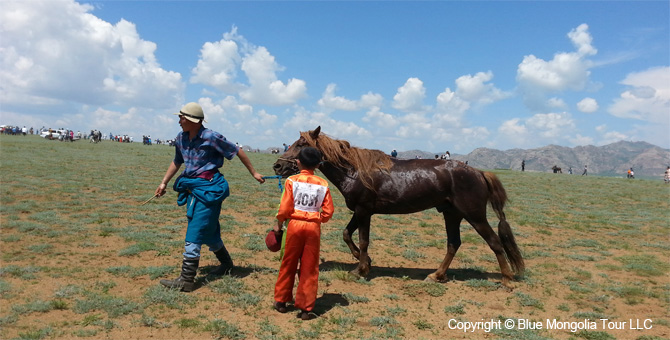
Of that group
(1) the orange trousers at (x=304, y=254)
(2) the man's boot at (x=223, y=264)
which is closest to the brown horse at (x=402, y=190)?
(1) the orange trousers at (x=304, y=254)

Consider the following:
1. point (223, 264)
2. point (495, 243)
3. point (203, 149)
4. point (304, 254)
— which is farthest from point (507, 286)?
point (203, 149)

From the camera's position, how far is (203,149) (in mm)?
5711

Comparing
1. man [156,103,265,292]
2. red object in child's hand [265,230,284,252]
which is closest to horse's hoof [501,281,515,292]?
red object in child's hand [265,230,284,252]

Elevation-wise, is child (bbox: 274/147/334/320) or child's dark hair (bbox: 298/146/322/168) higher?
child's dark hair (bbox: 298/146/322/168)

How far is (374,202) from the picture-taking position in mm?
6695

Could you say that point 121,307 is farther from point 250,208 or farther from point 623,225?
point 623,225

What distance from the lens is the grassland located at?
15.3 ft

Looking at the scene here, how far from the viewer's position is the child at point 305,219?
474 cm

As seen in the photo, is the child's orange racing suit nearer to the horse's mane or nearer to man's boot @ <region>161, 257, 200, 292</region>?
man's boot @ <region>161, 257, 200, 292</region>

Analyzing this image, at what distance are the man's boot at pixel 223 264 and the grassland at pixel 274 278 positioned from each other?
0.27 metres

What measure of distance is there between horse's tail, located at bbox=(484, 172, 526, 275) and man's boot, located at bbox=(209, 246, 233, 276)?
16.5ft

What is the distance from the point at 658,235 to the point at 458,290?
34.1ft

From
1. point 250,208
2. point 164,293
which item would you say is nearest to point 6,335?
point 164,293

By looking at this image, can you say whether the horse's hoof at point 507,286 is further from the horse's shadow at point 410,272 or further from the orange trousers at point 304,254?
the orange trousers at point 304,254
